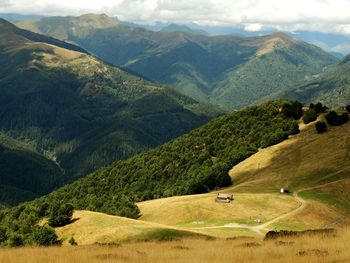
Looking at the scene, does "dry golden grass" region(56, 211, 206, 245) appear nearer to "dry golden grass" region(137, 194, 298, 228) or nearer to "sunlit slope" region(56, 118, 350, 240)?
"sunlit slope" region(56, 118, 350, 240)

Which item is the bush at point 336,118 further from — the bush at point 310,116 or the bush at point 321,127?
the bush at point 310,116

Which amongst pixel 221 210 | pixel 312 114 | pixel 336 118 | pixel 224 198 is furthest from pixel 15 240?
pixel 312 114

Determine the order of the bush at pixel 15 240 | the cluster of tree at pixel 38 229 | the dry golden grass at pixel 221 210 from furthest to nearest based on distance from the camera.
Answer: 1. the dry golden grass at pixel 221 210
2. the bush at pixel 15 240
3. the cluster of tree at pixel 38 229

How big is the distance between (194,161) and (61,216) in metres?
91.2

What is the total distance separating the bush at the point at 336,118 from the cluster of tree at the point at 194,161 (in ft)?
37.9

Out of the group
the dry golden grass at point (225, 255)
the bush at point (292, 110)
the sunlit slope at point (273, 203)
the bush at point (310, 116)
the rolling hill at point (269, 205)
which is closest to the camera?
the dry golden grass at point (225, 255)

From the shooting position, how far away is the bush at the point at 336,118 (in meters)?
127

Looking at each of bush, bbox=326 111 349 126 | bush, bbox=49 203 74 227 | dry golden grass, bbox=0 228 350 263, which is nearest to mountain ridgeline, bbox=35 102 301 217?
bush, bbox=326 111 349 126

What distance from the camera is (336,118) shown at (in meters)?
128

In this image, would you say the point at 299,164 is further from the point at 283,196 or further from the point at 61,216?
the point at 61,216

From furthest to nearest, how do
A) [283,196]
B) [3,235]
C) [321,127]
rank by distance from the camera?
[321,127]
[283,196]
[3,235]

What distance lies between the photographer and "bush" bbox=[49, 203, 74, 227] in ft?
209

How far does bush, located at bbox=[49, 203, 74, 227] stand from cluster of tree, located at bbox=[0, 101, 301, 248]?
48855 millimetres

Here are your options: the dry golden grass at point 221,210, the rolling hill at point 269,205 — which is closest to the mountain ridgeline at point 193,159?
the rolling hill at point 269,205
